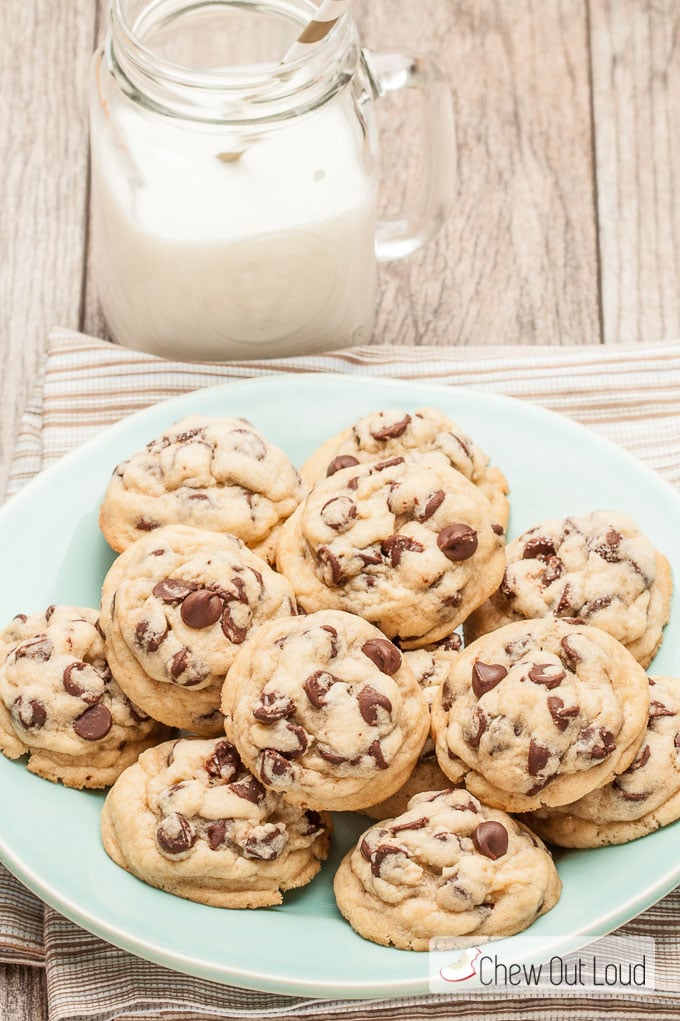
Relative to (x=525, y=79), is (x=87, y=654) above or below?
below

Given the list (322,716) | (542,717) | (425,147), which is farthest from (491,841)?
(425,147)

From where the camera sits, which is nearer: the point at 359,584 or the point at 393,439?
the point at 359,584

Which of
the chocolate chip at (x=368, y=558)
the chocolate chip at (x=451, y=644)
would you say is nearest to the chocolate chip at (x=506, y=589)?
the chocolate chip at (x=451, y=644)

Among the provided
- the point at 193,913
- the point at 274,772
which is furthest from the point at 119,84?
the point at 193,913

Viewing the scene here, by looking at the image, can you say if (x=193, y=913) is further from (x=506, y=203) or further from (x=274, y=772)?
(x=506, y=203)

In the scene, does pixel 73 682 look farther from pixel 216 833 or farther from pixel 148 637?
pixel 216 833

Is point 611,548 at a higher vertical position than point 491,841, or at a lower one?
higher

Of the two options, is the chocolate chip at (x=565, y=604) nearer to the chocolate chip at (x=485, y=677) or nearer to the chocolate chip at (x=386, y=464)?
the chocolate chip at (x=485, y=677)
